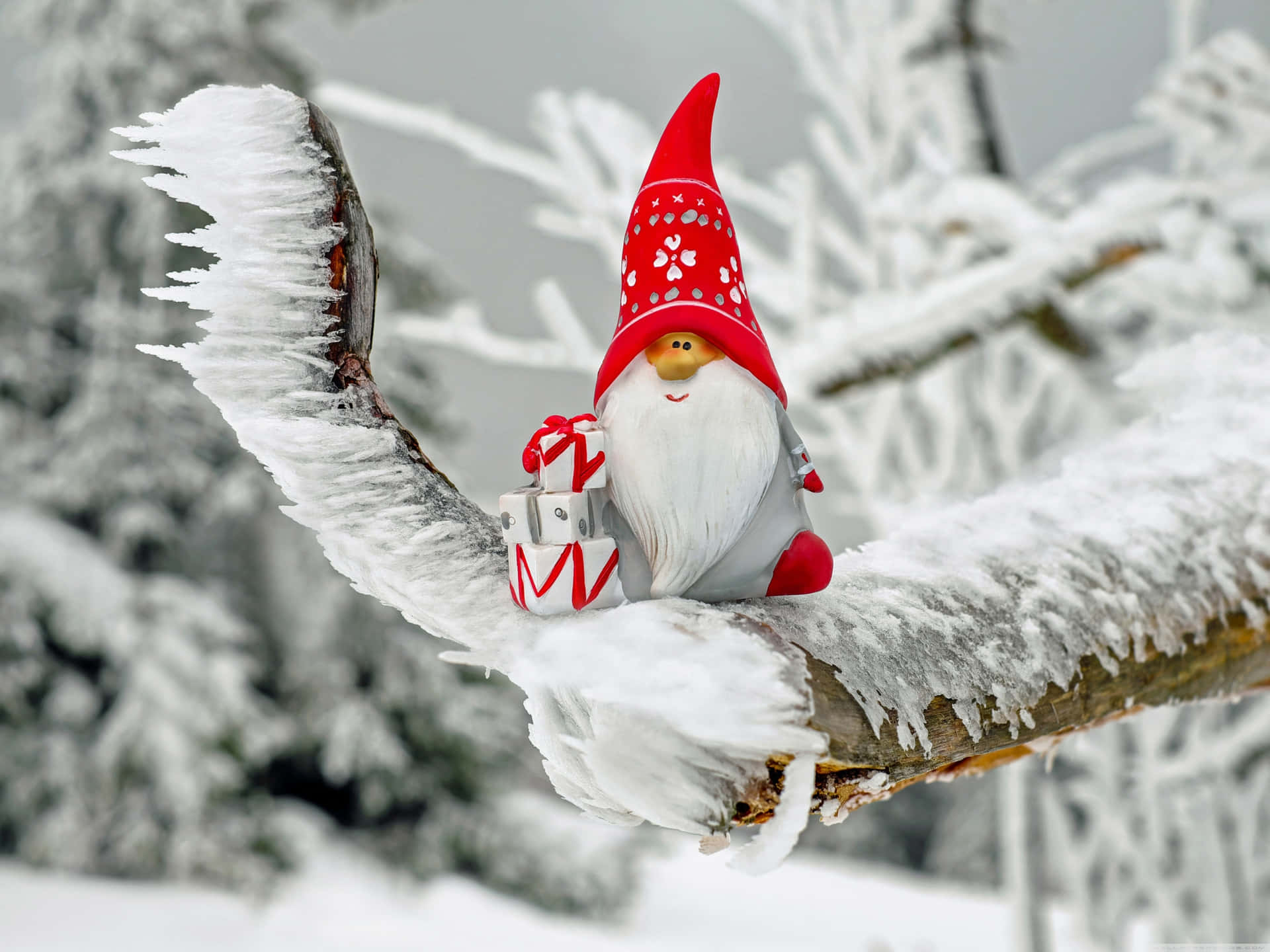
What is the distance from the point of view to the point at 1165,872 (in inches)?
54.3

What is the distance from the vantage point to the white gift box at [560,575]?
0.91ft

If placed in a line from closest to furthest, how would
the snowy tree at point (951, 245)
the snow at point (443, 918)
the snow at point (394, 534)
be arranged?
the snow at point (394, 534) < the snowy tree at point (951, 245) < the snow at point (443, 918)

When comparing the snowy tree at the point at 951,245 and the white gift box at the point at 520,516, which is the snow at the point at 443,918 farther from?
the white gift box at the point at 520,516

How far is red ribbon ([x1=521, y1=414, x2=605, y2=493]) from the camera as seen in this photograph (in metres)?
0.30

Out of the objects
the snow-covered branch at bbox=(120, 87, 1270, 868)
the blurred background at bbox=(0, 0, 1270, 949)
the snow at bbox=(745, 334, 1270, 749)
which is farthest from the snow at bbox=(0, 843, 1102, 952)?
the snow-covered branch at bbox=(120, 87, 1270, 868)

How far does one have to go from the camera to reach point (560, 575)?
28 centimetres

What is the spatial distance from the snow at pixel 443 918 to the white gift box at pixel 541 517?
145 centimetres

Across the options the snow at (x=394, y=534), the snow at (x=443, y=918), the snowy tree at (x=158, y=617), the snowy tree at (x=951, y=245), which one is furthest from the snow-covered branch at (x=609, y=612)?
the snowy tree at (x=158, y=617)

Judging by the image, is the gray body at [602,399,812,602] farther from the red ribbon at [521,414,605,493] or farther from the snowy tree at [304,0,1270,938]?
the snowy tree at [304,0,1270,938]

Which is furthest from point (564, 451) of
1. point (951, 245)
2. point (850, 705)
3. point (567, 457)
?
point (951, 245)

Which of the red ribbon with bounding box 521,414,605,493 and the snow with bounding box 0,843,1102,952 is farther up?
the red ribbon with bounding box 521,414,605,493

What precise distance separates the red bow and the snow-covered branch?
0.08ft

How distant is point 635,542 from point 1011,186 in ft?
2.41

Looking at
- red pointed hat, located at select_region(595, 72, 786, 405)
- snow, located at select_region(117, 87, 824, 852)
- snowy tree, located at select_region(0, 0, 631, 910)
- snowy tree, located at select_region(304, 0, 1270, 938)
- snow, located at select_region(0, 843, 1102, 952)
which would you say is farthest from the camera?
snowy tree, located at select_region(0, 0, 631, 910)
